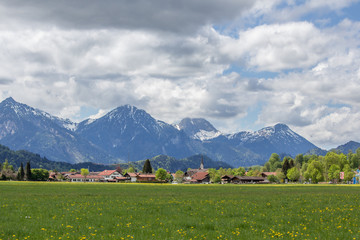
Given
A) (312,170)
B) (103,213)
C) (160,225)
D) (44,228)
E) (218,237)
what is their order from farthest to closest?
(312,170) < (103,213) < (160,225) < (44,228) < (218,237)

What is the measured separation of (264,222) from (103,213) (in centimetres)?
1397

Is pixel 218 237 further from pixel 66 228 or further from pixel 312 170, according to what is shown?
pixel 312 170

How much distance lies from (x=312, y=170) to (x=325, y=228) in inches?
7041

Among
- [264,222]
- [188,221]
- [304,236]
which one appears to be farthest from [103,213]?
[304,236]

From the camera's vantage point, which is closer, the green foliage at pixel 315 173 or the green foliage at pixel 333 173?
the green foliage at pixel 315 173

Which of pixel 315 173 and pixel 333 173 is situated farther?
pixel 333 173

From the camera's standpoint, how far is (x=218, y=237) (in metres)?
22.3

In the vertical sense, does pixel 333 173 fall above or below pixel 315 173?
below

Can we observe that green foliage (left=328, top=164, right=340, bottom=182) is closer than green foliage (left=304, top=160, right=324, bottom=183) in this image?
No

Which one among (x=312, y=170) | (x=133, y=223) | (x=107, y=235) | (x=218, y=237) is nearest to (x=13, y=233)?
(x=107, y=235)

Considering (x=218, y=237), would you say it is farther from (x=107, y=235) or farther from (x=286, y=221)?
(x=286, y=221)

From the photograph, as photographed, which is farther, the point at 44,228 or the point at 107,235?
the point at 44,228

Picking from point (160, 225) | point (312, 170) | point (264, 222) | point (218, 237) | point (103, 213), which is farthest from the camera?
point (312, 170)

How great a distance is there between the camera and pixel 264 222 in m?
28.5
